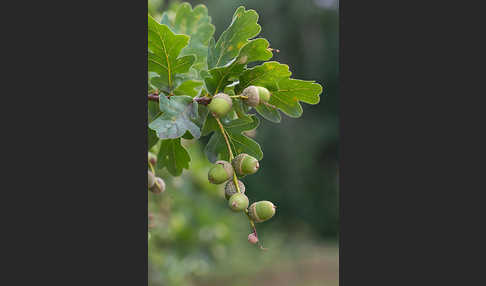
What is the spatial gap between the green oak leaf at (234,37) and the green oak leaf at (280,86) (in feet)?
0.18

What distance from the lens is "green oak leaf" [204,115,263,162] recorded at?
2.74 ft

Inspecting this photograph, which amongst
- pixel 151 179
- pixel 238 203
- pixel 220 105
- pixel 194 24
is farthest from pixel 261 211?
pixel 194 24

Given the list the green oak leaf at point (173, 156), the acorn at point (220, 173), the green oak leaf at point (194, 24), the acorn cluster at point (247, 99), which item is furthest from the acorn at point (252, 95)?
the green oak leaf at point (194, 24)

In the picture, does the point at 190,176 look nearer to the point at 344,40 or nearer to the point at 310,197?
the point at 344,40

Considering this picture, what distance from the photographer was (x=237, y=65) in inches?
31.0

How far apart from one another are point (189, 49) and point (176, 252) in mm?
1720

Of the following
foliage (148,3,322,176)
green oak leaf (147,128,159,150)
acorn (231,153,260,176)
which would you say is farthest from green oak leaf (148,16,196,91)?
acorn (231,153,260,176)

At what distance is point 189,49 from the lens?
3.32 feet

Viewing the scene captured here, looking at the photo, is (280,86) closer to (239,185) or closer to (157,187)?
(239,185)

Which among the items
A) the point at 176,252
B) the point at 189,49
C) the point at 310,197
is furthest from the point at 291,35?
the point at 189,49

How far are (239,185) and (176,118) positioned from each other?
0.14m

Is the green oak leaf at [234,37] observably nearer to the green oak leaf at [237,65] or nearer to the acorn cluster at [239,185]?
the green oak leaf at [237,65]

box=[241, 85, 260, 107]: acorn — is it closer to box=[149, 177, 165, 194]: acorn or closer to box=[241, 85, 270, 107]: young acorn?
box=[241, 85, 270, 107]: young acorn

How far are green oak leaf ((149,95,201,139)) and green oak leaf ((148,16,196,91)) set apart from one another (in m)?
0.10
